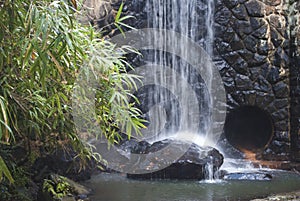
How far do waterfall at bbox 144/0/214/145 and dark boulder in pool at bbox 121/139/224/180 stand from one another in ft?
5.49

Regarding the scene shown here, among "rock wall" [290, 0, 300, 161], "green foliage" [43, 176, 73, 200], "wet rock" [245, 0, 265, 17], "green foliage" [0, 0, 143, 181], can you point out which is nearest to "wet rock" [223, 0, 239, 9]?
"wet rock" [245, 0, 265, 17]

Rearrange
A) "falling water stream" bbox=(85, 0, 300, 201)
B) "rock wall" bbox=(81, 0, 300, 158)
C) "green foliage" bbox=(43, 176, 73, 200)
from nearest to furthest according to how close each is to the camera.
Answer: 1. "green foliage" bbox=(43, 176, 73, 200)
2. "rock wall" bbox=(81, 0, 300, 158)
3. "falling water stream" bbox=(85, 0, 300, 201)

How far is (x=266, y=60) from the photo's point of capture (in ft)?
21.3

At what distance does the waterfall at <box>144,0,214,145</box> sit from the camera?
7.00m

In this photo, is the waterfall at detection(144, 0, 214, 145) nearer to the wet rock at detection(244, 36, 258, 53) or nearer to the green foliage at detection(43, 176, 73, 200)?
the wet rock at detection(244, 36, 258, 53)

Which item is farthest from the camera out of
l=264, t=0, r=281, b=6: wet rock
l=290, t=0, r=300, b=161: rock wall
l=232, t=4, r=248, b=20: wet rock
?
l=232, t=4, r=248, b=20: wet rock

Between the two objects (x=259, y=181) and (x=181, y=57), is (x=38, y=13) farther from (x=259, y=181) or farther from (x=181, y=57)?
(x=181, y=57)

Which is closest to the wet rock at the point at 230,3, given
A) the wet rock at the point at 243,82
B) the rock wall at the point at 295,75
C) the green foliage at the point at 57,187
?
the rock wall at the point at 295,75

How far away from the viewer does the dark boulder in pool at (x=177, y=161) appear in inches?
191

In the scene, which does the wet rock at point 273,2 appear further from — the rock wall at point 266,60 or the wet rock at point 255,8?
the wet rock at point 255,8

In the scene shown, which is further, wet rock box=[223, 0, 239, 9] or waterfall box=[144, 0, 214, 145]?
waterfall box=[144, 0, 214, 145]

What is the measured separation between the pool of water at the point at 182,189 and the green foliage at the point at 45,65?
1179 millimetres

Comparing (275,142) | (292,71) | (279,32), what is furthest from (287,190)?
(279,32)

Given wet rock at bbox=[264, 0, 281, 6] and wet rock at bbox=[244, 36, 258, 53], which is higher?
wet rock at bbox=[264, 0, 281, 6]
